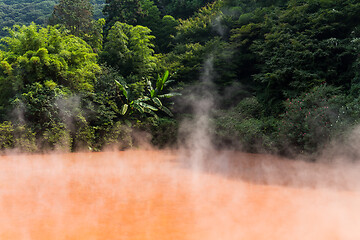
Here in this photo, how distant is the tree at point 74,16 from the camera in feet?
52.6

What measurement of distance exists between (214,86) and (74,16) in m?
9.77

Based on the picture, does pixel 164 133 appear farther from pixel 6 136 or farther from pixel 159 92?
pixel 6 136

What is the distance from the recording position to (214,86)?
1127 cm

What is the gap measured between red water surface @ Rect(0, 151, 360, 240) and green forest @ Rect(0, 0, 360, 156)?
121cm

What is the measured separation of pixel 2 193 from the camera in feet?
17.4

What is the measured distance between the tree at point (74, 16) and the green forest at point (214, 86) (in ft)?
17.5

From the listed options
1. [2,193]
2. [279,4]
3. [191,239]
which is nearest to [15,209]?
[2,193]

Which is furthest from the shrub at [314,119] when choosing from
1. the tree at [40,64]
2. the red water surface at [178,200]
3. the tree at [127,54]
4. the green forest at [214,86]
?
the tree at [40,64]

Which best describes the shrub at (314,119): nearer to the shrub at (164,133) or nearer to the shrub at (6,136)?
the shrub at (164,133)

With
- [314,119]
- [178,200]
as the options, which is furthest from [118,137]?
[314,119]

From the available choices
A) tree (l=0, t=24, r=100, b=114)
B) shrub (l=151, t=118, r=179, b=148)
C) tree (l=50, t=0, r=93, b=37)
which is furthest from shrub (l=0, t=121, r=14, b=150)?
tree (l=50, t=0, r=93, b=37)

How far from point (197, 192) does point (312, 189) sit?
2171 mm

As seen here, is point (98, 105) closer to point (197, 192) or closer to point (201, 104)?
point (201, 104)

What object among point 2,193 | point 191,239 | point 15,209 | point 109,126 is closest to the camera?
point 191,239
